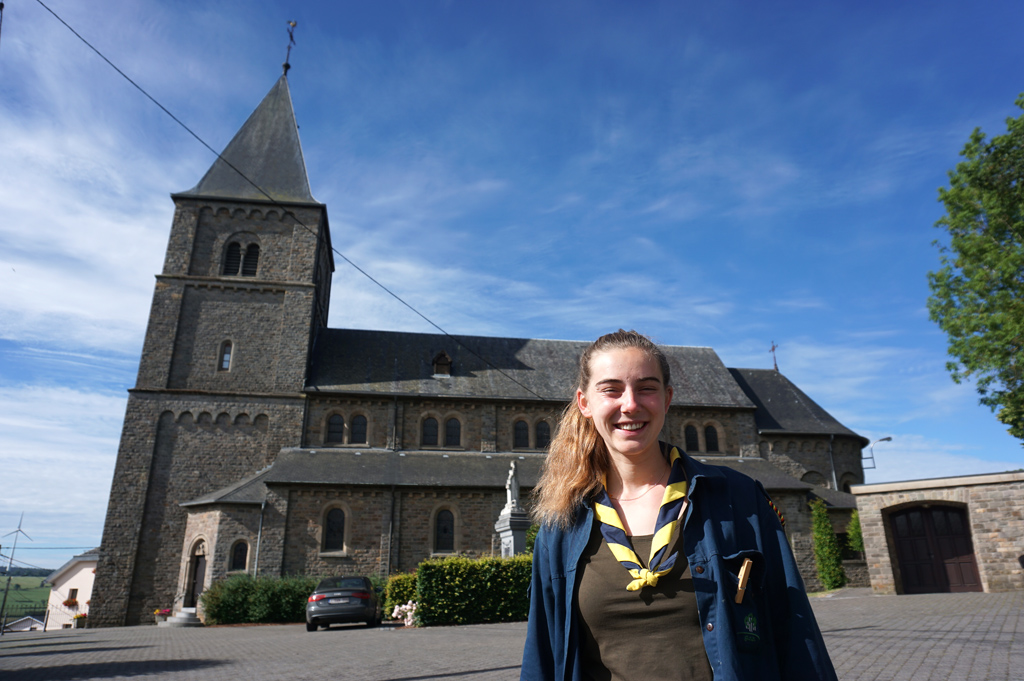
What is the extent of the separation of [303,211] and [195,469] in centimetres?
1219

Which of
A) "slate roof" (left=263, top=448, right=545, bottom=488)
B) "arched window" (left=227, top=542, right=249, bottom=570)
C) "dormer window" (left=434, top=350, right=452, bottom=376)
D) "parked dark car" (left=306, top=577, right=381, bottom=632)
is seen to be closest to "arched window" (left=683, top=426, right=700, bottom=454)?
"slate roof" (left=263, top=448, right=545, bottom=488)

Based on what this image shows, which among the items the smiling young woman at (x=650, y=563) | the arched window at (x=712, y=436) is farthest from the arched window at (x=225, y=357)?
the smiling young woman at (x=650, y=563)

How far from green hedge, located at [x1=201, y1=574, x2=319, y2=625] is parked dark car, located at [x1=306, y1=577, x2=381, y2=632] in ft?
11.8

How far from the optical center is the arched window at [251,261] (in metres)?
27.7

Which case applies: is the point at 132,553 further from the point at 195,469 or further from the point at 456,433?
the point at 456,433

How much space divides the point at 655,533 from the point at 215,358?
26780 mm

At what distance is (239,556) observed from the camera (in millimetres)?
21078

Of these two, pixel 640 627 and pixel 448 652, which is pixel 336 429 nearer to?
pixel 448 652

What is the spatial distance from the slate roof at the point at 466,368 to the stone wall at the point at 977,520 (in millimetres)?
9520

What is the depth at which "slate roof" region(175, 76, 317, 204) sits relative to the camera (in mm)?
28859

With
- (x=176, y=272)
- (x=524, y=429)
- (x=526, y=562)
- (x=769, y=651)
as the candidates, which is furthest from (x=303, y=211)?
(x=769, y=651)

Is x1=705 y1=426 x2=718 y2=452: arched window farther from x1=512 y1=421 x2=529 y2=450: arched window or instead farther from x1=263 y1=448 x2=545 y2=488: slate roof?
x1=512 y1=421 x2=529 y2=450: arched window

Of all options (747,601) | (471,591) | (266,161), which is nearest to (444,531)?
(471,591)

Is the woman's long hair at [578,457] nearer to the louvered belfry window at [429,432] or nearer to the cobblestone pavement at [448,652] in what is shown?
the cobblestone pavement at [448,652]
